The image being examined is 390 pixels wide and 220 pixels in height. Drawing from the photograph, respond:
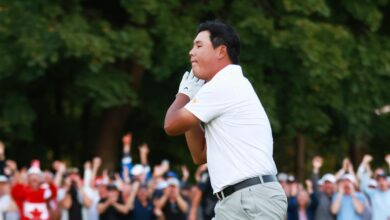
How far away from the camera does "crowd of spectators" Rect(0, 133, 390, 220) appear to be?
16.5 m

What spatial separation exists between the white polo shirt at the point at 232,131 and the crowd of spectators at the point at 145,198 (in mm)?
10709

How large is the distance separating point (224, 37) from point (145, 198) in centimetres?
1277

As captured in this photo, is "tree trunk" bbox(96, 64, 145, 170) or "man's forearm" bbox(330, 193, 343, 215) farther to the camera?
"tree trunk" bbox(96, 64, 145, 170)

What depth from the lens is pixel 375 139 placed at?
2858 cm

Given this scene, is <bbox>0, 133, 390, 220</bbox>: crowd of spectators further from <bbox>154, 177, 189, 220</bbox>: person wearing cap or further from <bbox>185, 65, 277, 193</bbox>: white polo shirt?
<bbox>185, 65, 277, 193</bbox>: white polo shirt

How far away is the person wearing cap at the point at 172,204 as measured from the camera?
18.6 m

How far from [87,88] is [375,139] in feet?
30.8

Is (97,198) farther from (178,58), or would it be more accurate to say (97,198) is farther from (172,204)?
(178,58)

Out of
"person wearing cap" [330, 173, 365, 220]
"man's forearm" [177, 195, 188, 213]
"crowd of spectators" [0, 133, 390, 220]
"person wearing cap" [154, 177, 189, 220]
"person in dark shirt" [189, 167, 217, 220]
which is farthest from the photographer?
"man's forearm" [177, 195, 188, 213]

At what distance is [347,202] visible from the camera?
17594 mm

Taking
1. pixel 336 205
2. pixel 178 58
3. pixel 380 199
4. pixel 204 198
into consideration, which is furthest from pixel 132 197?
pixel 178 58

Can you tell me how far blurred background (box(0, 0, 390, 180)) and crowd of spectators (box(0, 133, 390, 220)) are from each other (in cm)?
292

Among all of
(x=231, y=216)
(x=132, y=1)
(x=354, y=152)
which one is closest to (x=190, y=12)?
(x=132, y=1)

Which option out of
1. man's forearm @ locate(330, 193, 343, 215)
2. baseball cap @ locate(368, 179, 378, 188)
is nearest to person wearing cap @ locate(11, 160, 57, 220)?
man's forearm @ locate(330, 193, 343, 215)
